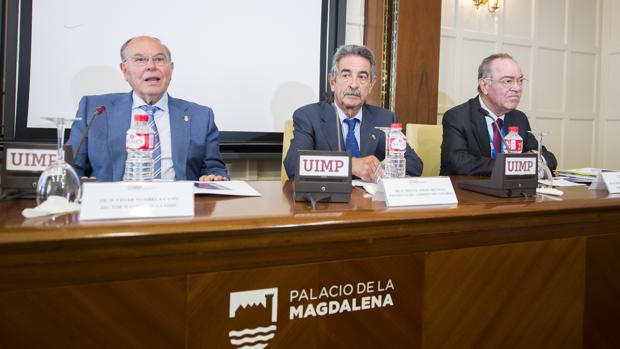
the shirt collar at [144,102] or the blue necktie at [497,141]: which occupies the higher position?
the shirt collar at [144,102]

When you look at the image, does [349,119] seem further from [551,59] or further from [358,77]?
[551,59]

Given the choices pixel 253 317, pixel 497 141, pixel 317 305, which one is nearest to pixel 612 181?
pixel 497 141

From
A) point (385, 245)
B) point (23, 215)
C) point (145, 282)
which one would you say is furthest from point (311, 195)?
point (23, 215)

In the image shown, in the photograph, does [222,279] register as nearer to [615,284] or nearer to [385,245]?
[385,245]

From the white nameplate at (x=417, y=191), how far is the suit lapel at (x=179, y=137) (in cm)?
103

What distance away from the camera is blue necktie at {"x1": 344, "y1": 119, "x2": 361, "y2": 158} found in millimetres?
1983

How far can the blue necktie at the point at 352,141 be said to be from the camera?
6.51 feet

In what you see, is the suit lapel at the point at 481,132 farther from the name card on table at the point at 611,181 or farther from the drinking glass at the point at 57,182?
the drinking glass at the point at 57,182

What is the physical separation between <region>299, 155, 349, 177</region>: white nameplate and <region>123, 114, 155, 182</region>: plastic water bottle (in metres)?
0.37

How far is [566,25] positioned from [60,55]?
12.2 feet

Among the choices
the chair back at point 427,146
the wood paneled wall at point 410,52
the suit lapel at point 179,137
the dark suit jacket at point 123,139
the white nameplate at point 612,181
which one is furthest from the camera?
the wood paneled wall at point 410,52

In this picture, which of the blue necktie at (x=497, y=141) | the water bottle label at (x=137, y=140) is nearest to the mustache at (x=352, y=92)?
the blue necktie at (x=497, y=141)

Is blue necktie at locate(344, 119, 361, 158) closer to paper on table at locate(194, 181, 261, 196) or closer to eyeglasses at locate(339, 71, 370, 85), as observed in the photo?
eyeglasses at locate(339, 71, 370, 85)

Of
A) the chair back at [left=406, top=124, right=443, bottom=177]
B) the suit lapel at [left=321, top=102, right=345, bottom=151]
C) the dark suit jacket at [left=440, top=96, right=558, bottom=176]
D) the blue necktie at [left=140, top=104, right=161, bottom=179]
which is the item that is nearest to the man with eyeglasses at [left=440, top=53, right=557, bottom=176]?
the dark suit jacket at [left=440, top=96, right=558, bottom=176]
